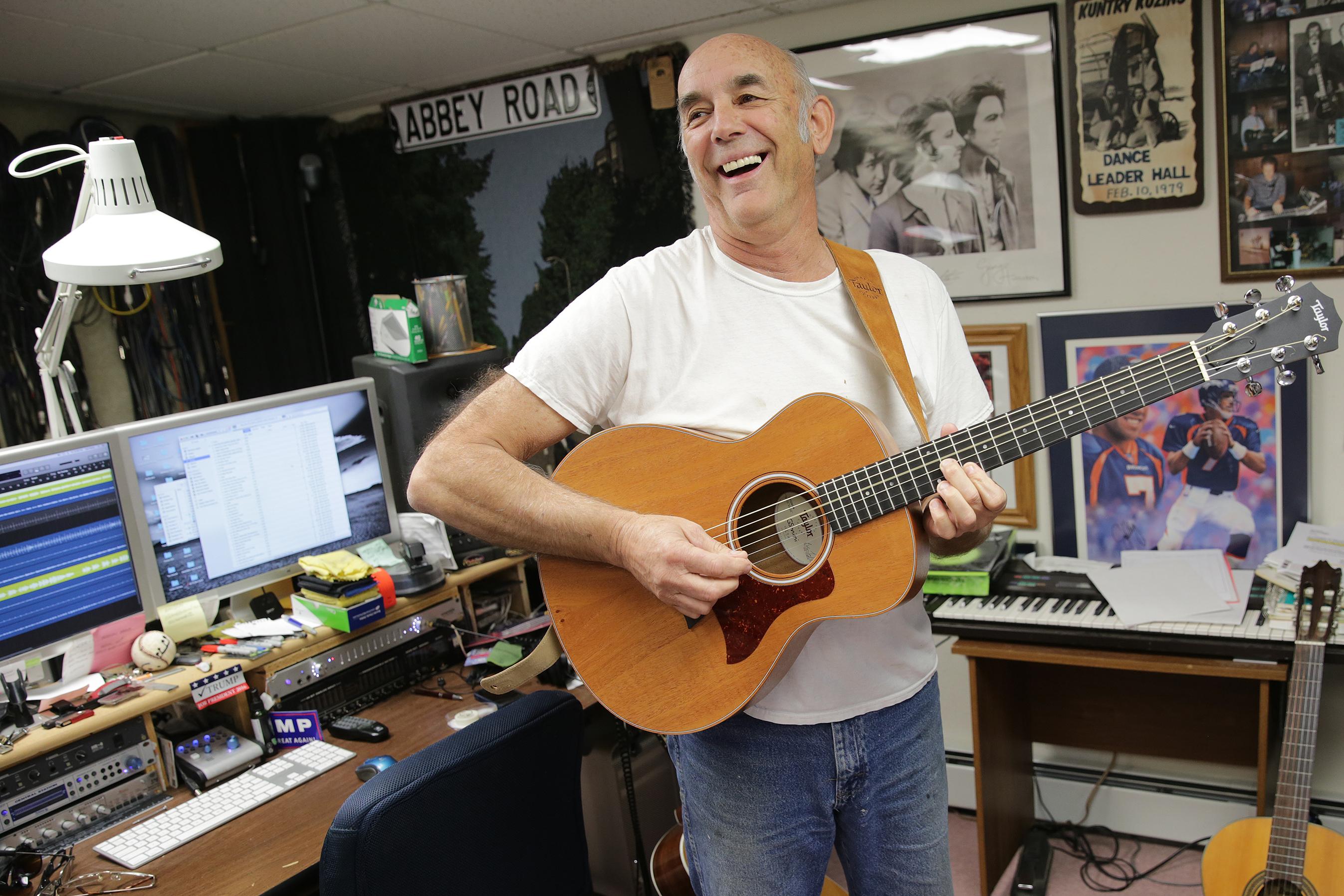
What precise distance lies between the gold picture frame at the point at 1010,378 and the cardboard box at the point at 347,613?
165 centimetres

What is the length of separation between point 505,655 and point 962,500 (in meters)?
1.41

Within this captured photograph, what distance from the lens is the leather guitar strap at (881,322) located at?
141cm

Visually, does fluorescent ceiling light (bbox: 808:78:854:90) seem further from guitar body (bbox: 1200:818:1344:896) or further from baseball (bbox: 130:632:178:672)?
baseball (bbox: 130:632:178:672)

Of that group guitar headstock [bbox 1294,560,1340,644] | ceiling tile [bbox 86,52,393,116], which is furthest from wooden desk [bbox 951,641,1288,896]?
ceiling tile [bbox 86,52,393,116]

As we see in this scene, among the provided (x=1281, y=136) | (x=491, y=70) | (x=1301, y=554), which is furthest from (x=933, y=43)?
(x=1301, y=554)

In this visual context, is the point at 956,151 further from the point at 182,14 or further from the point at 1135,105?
the point at 182,14

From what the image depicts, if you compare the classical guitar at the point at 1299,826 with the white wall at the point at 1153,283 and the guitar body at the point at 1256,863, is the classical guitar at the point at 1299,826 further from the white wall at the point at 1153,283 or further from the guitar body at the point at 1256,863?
the white wall at the point at 1153,283

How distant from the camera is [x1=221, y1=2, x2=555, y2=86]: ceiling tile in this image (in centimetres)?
260

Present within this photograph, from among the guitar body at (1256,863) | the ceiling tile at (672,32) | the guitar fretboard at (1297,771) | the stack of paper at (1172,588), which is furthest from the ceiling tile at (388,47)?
the guitar body at (1256,863)

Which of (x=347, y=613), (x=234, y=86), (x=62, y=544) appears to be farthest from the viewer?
(x=234, y=86)

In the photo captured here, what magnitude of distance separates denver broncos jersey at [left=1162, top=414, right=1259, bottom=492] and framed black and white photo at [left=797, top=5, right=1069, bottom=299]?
0.47m

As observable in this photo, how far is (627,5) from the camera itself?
260cm

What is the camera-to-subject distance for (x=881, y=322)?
4.70ft

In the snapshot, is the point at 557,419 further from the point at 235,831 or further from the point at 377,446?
the point at 377,446
